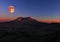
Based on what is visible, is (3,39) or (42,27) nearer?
(42,27)

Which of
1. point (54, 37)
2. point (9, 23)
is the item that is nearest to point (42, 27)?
point (54, 37)

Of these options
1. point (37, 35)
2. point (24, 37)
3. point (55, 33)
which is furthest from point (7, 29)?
point (55, 33)

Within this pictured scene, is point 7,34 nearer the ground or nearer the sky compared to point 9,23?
nearer the ground

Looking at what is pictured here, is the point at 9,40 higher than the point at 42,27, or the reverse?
the point at 42,27

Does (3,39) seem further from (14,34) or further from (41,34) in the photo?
(41,34)

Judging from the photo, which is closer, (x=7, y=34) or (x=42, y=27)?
(x=42, y=27)

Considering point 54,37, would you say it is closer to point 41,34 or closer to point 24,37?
point 41,34
